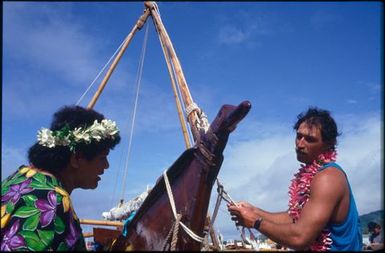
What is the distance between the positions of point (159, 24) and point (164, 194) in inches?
270

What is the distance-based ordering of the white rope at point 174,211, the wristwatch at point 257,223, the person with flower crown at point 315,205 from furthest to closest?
1. the wristwatch at point 257,223
2. the white rope at point 174,211
3. the person with flower crown at point 315,205

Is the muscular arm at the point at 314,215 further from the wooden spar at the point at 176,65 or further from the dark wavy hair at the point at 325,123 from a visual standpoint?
the wooden spar at the point at 176,65

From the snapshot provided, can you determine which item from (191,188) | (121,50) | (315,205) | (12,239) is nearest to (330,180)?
(315,205)

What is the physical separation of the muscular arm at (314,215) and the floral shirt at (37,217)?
1528mm

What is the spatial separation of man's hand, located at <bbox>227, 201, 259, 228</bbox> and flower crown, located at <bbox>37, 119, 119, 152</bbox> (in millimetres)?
1340

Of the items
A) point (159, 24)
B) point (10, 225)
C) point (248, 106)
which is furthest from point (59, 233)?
point (159, 24)

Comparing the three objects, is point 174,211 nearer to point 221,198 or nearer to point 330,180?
point 221,198

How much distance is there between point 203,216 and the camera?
306cm

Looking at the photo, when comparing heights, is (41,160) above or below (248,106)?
below

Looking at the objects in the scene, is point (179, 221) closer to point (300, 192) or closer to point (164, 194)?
point (164, 194)

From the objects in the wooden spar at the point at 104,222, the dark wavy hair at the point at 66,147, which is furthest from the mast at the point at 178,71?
the dark wavy hair at the point at 66,147

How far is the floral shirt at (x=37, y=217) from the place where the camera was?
9.16ft

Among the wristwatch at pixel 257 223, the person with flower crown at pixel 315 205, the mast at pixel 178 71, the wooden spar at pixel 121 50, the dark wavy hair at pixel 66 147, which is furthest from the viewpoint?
the wooden spar at pixel 121 50

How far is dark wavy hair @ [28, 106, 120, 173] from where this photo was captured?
11.1 feet
